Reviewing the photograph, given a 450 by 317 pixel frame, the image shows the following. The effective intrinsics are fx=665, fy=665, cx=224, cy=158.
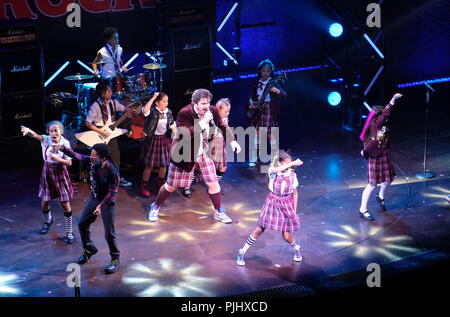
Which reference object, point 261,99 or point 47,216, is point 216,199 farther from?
point 261,99

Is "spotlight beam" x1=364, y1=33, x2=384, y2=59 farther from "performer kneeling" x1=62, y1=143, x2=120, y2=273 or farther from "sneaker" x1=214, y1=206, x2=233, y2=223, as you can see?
"performer kneeling" x1=62, y1=143, x2=120, y2=273

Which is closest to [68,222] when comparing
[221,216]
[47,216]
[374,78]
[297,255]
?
A: [47,216]

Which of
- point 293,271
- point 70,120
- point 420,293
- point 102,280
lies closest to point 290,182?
point 293,271

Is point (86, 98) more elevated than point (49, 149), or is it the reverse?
point (86, 98)

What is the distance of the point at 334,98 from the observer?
41.8ft

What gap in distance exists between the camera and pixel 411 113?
13.1 m

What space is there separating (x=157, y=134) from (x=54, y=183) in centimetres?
178

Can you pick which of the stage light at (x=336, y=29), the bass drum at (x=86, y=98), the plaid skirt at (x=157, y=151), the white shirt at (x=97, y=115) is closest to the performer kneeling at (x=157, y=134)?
the plaid skirt at (x=157, y=151)

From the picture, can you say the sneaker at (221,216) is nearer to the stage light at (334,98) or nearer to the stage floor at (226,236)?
the stage floor at (226,236)

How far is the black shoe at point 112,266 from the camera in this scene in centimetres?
716

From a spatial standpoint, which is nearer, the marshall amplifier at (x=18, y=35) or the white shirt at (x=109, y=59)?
the marshall amplifier at (x=18, y=35)

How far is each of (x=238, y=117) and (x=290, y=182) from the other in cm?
593

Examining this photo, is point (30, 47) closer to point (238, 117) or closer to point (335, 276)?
point (238, 117)

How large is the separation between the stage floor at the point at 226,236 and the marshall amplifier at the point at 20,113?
0.67 metres
